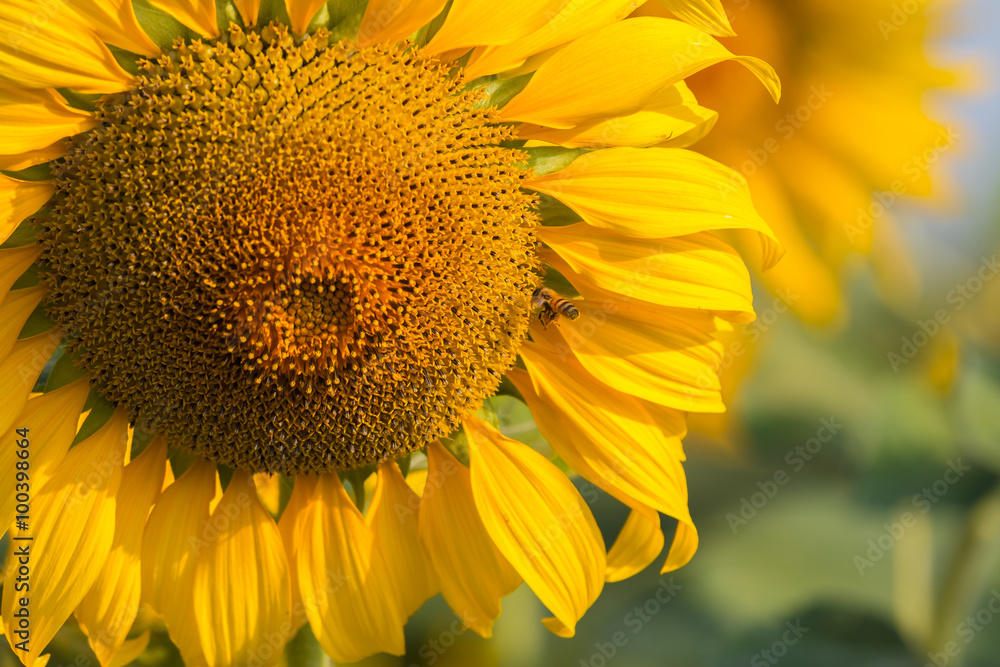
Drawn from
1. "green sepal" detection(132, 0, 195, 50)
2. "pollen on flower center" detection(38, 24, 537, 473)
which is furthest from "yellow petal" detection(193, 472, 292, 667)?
"green sepal" detection(132, 0, 195, 50)

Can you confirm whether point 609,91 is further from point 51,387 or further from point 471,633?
point 471,633

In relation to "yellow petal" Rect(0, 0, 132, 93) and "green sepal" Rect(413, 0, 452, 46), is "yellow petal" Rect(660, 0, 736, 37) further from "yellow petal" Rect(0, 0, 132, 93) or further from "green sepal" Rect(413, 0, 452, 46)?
"yellow petal" Rect(0, 0, 132, 93)

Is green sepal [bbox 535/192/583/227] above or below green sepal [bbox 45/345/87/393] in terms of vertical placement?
below

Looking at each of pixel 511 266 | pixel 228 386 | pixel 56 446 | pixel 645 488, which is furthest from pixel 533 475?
pixel 56 446

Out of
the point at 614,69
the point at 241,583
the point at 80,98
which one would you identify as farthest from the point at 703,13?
the point at 241,583

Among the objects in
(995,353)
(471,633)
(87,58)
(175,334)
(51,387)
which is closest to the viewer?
(87,58)

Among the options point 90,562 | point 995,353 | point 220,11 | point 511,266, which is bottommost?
point 995,353
